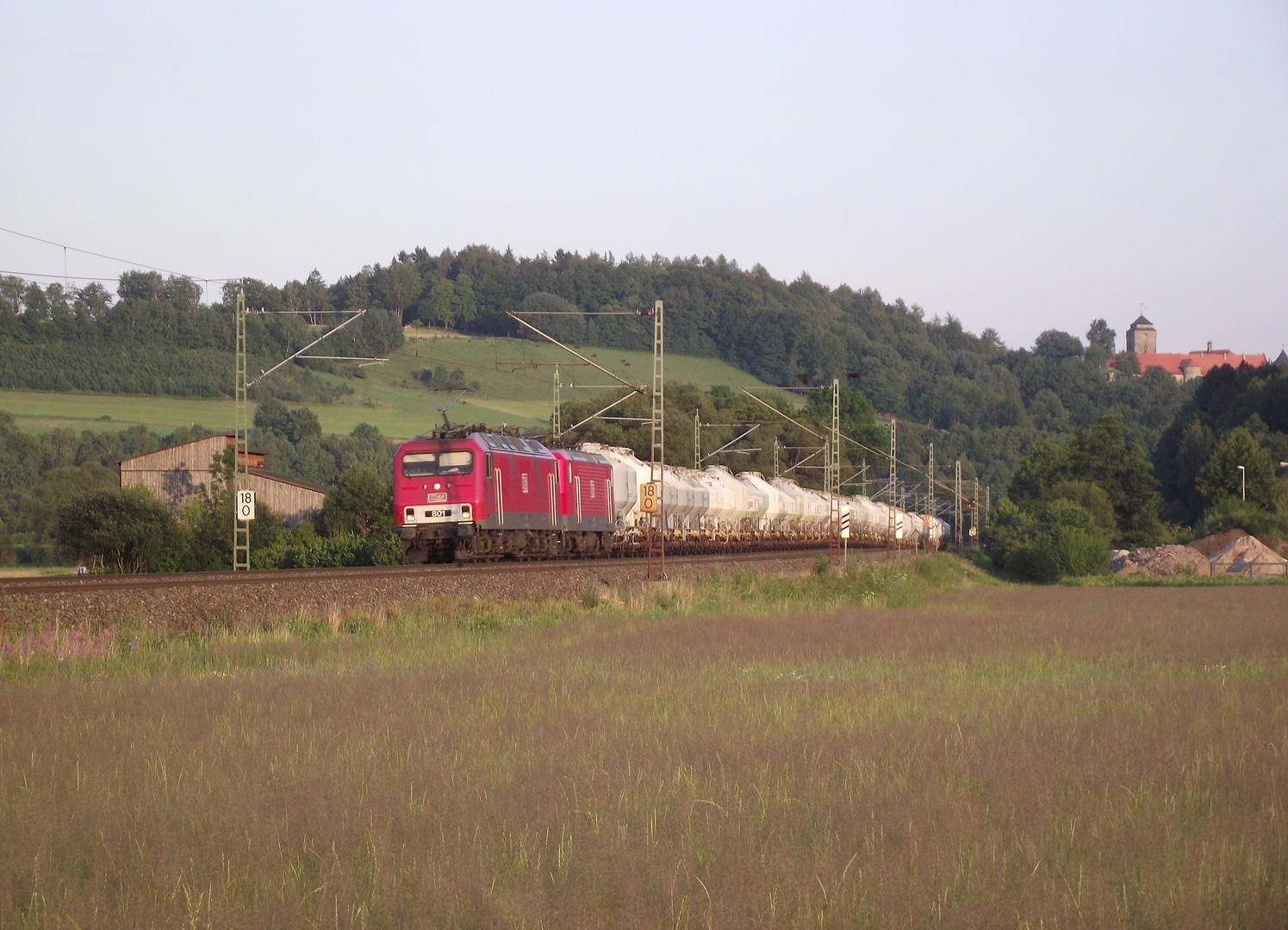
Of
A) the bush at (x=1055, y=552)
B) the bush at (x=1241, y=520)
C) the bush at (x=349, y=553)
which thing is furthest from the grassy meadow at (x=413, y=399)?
the bush at (x=1241, y=520)

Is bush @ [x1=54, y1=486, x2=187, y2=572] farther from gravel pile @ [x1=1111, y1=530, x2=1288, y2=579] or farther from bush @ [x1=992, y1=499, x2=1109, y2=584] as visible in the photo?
gravel pile @ [x1=1111, y1=530, x2=1288, y2=579]

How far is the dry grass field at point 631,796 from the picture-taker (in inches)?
279

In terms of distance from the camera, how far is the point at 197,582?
21406 millimetres

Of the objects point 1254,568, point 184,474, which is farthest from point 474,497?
point 1254,568

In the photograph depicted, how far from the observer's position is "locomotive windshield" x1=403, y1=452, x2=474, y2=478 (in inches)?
1391

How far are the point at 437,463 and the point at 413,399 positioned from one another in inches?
3932

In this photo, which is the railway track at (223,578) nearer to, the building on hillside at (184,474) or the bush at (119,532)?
the bush at (119,532)

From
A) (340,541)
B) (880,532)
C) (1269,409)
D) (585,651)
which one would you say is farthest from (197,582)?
(1269,409)

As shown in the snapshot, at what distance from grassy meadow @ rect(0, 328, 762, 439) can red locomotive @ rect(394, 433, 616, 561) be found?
153 feet

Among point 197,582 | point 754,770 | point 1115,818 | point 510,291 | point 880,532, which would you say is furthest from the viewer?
point 510,291

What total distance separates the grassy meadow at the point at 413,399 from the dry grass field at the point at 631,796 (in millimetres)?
71859

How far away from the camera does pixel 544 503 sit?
40625 millimetres

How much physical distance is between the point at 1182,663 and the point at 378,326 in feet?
305

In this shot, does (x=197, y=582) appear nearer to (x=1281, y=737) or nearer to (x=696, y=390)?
(x=1281, y=737)
